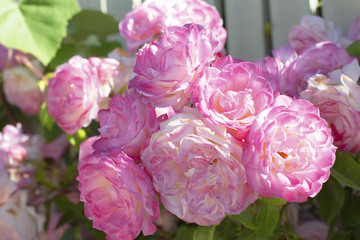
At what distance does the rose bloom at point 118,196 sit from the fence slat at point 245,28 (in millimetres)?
562

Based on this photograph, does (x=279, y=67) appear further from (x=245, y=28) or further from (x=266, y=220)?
(x=245, y=28)

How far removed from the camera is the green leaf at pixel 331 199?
57 cm

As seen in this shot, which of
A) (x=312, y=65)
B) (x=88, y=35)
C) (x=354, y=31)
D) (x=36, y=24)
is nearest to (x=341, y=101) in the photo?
(x=312, y=65)

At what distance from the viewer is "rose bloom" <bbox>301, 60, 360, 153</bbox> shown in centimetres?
51

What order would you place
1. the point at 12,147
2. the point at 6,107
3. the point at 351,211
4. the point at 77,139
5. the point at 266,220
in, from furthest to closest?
the point at 6,107
the point at 12,147
the point at 77,139
the point at 351,211
the point at 266,220

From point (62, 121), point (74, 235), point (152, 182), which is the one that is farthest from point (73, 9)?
point (152, 182)

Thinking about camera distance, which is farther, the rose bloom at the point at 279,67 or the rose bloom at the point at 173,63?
the rose bloom at the point at 279,67

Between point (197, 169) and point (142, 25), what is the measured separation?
352mm

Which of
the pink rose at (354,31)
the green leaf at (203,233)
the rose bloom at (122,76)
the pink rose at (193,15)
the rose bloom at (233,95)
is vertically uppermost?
the rose bloom at (233,95)

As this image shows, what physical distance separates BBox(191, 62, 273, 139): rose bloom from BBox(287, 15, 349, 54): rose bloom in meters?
0.31

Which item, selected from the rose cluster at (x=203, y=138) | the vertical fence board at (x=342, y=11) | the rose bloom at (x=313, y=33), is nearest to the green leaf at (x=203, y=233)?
the rose cluster at (x=203, y=138)

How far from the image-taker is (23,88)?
95 cm

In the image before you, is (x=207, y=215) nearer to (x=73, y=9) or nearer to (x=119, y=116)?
(x=119, y=116)

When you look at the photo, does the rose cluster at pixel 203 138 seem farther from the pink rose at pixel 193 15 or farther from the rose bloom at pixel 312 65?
the pink rose at pixel 193 15
